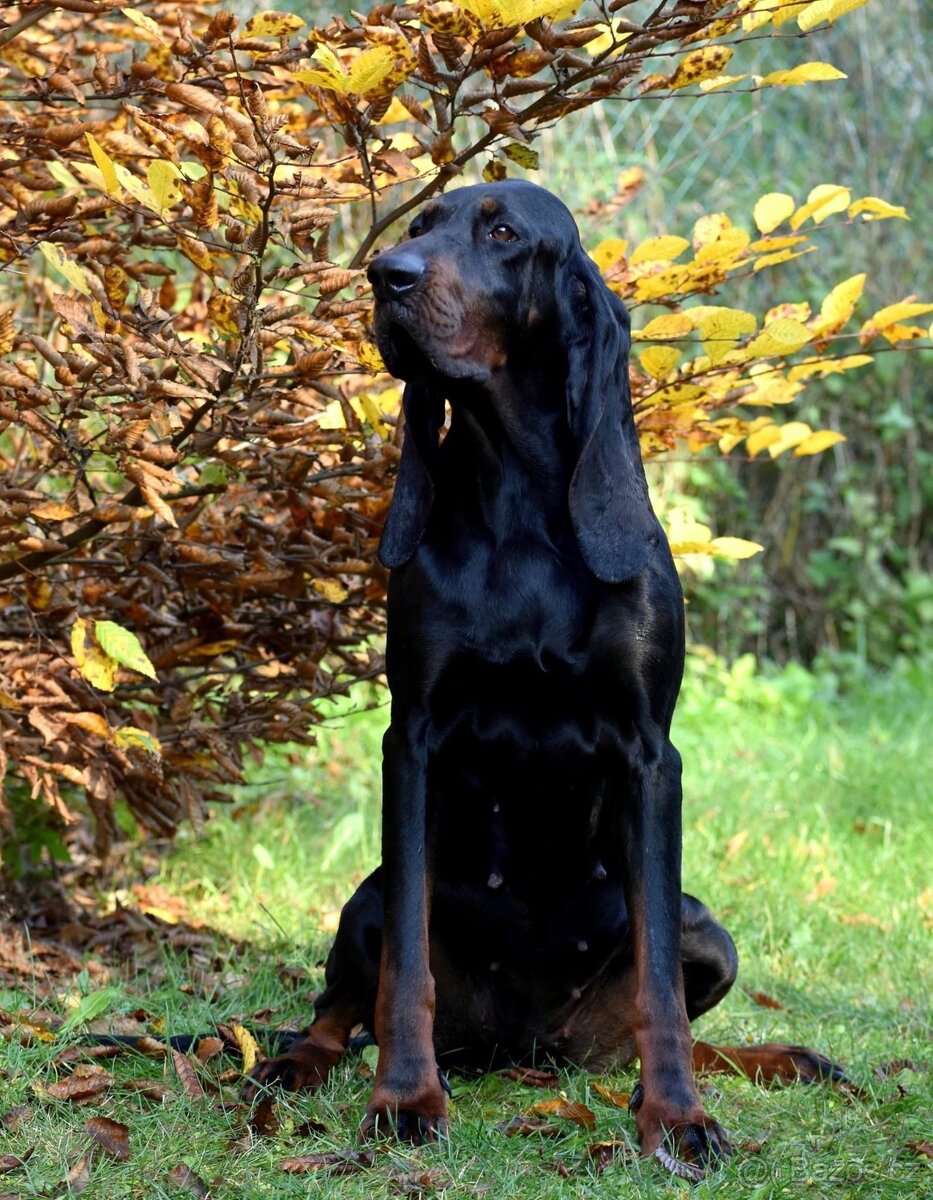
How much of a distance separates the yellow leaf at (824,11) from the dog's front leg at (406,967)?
4.68ft

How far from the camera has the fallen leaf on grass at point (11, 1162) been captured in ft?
7.86

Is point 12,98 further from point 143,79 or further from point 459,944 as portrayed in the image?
point 459,944

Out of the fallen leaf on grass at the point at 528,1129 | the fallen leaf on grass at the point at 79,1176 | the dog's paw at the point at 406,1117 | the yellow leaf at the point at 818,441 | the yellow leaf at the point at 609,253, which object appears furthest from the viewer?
the yellow leaf at the point at 818,441

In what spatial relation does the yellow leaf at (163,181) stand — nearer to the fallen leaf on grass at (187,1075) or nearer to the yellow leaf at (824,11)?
the yellow leaf at (824,11)

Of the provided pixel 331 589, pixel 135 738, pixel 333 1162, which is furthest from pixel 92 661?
pixel 333 1162

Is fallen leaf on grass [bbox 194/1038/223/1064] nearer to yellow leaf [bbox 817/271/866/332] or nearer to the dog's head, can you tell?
the dog's head

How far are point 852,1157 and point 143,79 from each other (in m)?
2.32

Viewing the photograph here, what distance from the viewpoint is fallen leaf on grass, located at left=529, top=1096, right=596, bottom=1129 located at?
107 inches

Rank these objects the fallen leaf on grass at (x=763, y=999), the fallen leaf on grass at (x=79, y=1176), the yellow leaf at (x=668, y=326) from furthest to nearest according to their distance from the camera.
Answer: the fallen leaf on grass at (x=763, y=999), the yellow leaf at (x=668, y=326), the fallen leaf on grass at (x=79, y=1176)

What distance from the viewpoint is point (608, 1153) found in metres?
2.57

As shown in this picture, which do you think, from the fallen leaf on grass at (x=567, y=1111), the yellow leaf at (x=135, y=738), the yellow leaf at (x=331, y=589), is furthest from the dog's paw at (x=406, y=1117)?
the yellow leaf at (x=331, y=589)

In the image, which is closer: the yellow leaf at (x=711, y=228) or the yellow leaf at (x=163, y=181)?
the yellow leaf at (x=163, y=181)

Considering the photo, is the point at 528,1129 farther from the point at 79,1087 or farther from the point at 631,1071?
the point at 79,1087

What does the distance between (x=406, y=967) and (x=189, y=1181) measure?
A: 518 mm
